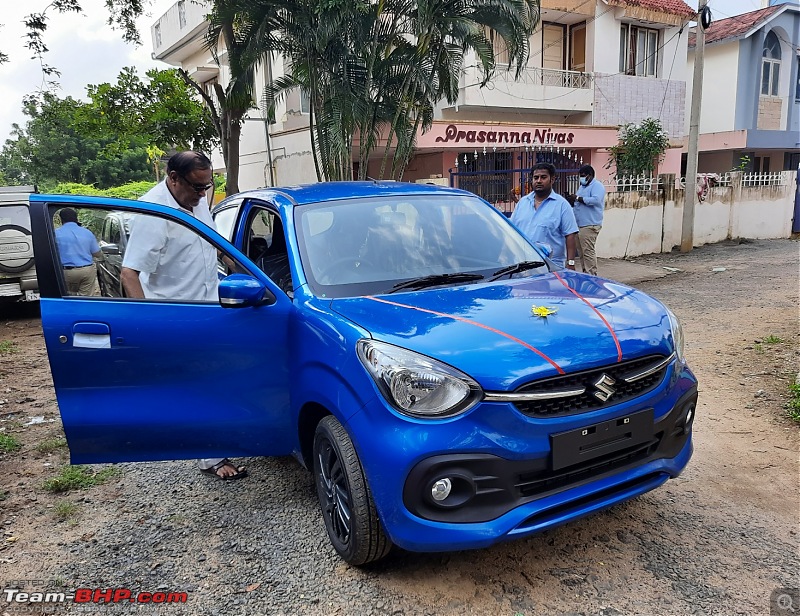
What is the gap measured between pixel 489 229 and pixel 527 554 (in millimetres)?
1898

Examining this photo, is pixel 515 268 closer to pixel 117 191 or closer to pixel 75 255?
pixel 75 255

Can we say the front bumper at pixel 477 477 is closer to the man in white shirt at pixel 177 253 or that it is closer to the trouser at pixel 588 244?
the man in white shirt at pixel 177 253

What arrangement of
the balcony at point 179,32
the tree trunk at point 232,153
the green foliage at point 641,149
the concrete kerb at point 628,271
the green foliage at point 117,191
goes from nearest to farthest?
1. the concrete kerb at point 628,271
2. the tree trunk at point 232,153
3. the green foliage at point 641,149
4. the balcony at point 179,32
5. the green foliage at point 117,191

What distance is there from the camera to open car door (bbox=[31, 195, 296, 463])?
2848 mm

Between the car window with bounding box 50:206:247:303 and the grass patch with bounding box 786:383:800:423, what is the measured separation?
3.91 meters

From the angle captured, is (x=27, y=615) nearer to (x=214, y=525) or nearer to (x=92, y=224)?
(x=214, y=525)

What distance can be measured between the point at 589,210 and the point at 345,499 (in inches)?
307

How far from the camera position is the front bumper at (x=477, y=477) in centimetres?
224

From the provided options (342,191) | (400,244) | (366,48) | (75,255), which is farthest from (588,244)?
(75,255)

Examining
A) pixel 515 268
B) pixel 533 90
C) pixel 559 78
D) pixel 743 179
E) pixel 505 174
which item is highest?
pixel 559 78

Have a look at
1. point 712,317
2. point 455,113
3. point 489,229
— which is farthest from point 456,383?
point 455,113

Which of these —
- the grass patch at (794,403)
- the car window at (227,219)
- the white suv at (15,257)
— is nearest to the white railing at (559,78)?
the white suv at (15,257)

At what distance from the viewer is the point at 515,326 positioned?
2523mm

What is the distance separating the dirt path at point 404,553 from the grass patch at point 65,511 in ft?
0.05
